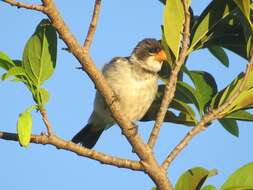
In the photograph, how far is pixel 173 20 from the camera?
2666 millimetres

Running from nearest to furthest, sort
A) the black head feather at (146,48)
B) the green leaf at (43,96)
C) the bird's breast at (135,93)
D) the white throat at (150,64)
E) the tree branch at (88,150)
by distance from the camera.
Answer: the tree branch at (88,150), the green leaf at (43,96), the bird's breast at (135,93), the white throat at (150,64), the black head feather at (146,48)

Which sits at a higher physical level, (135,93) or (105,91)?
(105,91)

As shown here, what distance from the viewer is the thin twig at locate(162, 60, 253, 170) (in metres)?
2.35

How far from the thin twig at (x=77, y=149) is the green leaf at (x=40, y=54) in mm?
370

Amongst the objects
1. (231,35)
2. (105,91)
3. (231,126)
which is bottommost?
(231,126)

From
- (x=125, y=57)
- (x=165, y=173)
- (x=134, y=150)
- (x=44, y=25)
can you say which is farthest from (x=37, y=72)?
(x=125, y=57)

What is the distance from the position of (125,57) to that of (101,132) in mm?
736

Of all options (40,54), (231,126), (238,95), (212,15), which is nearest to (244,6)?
(212,15)

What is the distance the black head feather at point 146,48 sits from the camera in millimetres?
5070

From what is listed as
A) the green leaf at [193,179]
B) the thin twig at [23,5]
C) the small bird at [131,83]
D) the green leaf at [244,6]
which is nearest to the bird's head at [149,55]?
the small bird at [131,83]

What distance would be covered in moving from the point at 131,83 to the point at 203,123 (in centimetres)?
212

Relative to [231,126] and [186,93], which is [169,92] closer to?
[186,93]

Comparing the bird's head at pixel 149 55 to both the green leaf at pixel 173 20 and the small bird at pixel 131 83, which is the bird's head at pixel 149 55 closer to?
the small bird at pixel 131 83

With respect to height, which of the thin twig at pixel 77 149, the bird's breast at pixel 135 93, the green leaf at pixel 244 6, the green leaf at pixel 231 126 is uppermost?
the green leaf at pixel 244 6
